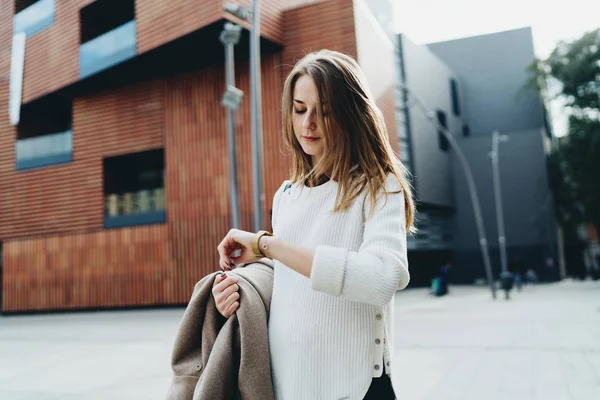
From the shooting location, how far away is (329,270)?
3.73 feet

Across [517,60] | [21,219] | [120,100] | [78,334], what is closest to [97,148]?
[120,100]

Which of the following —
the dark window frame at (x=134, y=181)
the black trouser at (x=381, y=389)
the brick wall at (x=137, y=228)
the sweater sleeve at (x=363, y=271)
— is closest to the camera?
Result: the sweater sleeve at (x=363, y=271)

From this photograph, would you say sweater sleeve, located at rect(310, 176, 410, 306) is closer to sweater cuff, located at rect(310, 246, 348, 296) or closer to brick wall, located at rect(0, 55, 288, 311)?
sweater cuff, located at rect(310, 246, 348, 296)

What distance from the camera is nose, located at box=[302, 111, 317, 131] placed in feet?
4.38

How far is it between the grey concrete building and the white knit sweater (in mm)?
28497

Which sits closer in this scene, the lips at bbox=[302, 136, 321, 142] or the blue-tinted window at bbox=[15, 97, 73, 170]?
the lips at bbox=[302, 136, 321, 142]

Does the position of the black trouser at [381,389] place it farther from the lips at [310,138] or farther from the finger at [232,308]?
the lips at [310,138]

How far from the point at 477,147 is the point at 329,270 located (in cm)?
3675

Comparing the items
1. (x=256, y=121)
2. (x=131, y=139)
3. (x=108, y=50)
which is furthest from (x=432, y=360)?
(x=108, y=50)

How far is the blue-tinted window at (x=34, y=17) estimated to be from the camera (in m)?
19.2

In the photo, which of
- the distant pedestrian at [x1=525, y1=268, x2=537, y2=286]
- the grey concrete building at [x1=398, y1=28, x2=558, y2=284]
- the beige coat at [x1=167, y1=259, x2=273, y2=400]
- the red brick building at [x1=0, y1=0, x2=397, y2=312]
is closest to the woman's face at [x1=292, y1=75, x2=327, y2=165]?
the beige coat at [x1=167, y1=259, x2=273, y2=400]

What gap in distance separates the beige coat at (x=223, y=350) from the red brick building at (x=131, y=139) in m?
15.6

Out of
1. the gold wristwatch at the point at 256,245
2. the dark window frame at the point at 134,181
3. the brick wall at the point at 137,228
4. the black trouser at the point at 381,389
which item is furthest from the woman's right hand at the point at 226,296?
the dark window frame at the point at 134,181

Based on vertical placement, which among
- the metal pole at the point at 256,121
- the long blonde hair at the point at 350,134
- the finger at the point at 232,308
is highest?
the metal pole at the point at 256,121
